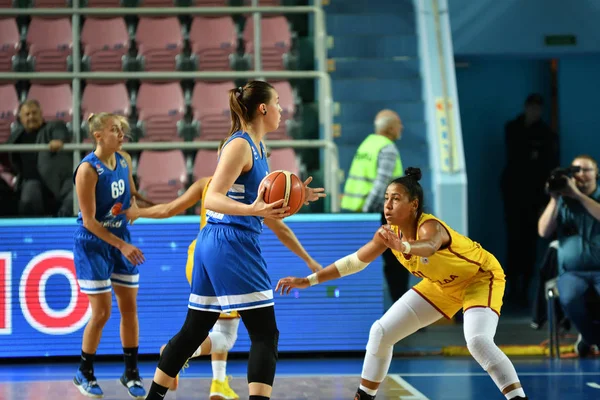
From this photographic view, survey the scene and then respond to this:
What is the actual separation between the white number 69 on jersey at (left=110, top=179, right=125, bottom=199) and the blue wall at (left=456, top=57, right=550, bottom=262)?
7011 millimetres

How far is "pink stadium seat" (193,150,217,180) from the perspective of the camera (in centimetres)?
922

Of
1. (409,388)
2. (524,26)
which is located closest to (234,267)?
(409,388)

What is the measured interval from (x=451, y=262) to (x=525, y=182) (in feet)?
21.4

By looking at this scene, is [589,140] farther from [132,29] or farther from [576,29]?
[132,29]

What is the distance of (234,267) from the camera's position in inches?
181

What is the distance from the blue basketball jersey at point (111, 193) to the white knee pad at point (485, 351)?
8.47 feet

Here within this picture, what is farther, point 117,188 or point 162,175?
point 162,175

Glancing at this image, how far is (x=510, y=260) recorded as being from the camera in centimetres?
1191

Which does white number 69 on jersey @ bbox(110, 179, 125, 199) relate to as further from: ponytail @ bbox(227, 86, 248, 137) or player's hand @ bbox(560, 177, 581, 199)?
player's hand @ bbox(560, 177, 581, 199)

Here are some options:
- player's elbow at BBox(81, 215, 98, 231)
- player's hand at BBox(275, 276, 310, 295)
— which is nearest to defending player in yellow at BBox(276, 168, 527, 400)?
player's hand at BBox(275, 276, 310, 295)

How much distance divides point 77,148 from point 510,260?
18.8 feet

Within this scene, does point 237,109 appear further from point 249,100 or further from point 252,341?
point 252,341

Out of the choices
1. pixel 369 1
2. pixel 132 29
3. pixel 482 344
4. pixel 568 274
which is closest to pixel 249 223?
pixel 482 344

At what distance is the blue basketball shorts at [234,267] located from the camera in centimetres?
459
